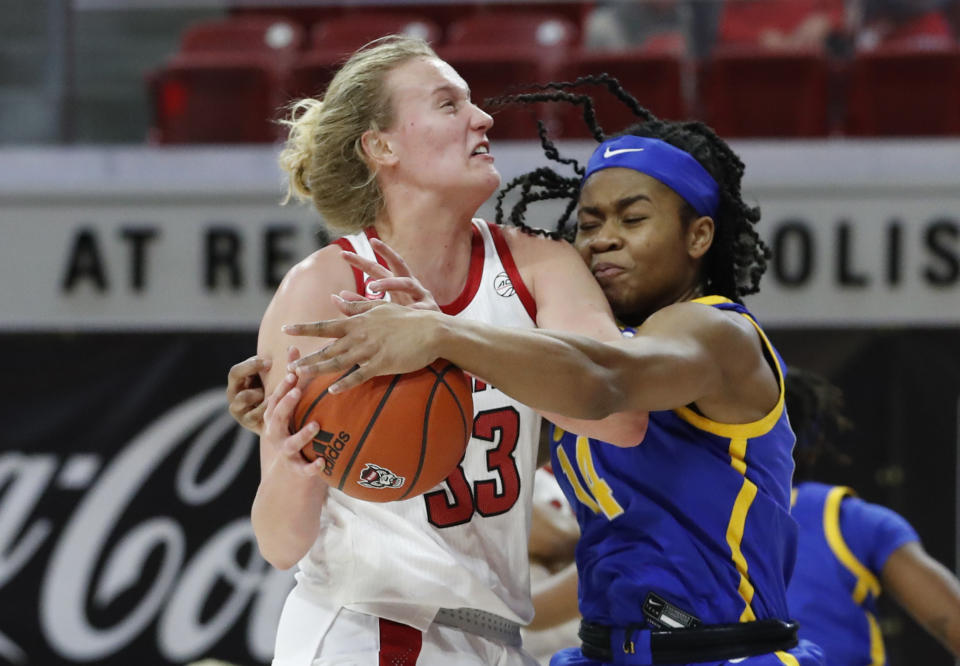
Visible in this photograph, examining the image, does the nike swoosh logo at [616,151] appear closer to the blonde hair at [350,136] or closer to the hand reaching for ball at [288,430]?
the blonde hair at [350,136]

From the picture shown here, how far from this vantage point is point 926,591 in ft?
12.0

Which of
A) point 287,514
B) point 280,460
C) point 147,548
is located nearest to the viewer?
point 280,460

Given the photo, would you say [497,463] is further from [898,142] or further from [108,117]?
[108,117]

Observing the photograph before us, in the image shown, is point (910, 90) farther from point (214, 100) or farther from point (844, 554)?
point (214, 100)

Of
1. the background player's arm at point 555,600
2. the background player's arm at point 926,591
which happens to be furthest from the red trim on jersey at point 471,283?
the background player's arm at point 926,591

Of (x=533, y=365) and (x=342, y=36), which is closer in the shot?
(x=533, y=365)

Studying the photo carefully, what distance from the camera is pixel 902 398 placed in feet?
18.7

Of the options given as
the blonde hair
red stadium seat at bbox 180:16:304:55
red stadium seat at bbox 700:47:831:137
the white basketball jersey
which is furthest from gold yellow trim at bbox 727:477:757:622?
red stadium seat at bbox 180:16:304:55

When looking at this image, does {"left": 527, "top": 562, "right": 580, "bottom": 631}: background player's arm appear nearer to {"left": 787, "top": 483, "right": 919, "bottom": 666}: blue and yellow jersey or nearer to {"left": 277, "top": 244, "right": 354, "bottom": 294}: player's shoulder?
{"left": 787, "top": 483, "right": 919, "bottom": 666}: blue and yellow jersey

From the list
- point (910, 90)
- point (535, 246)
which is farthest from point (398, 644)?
point (910, 90)

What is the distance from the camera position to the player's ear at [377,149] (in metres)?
2.66

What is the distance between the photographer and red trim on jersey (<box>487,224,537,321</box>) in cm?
258

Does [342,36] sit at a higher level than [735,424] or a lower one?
higher

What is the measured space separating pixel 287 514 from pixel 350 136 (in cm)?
80
